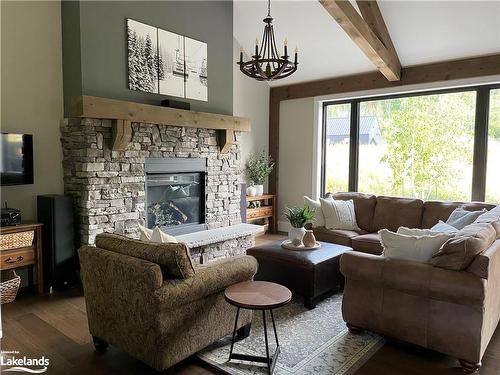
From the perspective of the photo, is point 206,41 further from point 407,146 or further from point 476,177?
point 476,177

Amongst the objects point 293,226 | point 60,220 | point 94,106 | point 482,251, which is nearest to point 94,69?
point 94,106

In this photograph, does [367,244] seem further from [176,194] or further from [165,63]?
[165,63]

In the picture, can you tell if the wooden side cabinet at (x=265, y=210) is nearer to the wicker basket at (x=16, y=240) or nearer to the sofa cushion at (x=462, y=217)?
the sofa cushion at (x=462, y=217)

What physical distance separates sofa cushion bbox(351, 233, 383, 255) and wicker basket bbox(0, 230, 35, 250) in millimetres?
3563

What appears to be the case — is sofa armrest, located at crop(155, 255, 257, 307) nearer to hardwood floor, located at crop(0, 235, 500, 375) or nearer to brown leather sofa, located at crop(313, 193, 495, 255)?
hardwood floor, located at crop(0, 235, 500, 375)

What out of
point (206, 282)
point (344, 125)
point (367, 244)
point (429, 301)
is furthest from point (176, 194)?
point (429, 301)

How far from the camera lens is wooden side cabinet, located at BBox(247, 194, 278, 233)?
6609mm

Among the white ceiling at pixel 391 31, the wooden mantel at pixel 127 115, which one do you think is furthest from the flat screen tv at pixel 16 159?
the white ceiling at pixel 391 31

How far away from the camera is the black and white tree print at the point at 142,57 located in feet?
14.4

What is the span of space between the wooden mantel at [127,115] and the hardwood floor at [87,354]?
73.7 inches

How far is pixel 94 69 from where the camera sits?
4074mm

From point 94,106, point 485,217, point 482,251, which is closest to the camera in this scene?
point 482,251

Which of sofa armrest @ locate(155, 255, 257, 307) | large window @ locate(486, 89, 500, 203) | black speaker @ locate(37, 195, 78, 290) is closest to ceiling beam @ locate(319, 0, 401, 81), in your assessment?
large window @ locate(486, 89, 500, 203)

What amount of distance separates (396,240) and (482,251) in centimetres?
55
